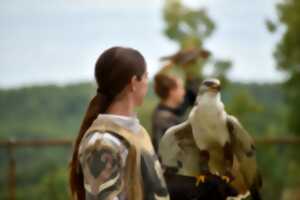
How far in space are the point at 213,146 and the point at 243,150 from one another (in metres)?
0.11

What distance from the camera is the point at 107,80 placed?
6.98 feet

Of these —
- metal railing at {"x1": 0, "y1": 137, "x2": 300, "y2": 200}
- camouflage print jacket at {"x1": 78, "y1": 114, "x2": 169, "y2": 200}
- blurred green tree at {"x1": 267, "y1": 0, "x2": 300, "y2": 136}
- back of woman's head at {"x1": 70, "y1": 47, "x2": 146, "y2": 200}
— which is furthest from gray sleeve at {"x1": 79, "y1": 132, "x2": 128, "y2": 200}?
blurred green tree at {"x1": 267, "y1": 0, "x2": 300, "y2": 136}

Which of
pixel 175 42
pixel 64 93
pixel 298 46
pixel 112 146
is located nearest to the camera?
pixel 112 146

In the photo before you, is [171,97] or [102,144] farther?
[171,97]

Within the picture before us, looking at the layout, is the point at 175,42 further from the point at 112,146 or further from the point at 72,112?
the point at 112,146

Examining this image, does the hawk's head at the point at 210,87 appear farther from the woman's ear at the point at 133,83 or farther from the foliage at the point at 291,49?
the foliage at the point at 291,49

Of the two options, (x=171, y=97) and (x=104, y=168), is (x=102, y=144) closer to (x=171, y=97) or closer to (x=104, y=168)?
(x=104, y=168)

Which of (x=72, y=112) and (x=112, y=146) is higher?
(x=112, y=146)

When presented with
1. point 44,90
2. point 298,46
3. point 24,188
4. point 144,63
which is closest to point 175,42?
point 298,46

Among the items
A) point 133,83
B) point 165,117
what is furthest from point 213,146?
point 165,117

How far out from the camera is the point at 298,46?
39.6 feet

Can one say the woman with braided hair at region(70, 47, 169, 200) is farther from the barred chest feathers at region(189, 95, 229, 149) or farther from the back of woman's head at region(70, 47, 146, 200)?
the barred chest feathers at region(189, 95, 229, 149)

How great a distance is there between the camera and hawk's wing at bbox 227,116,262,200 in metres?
2.32

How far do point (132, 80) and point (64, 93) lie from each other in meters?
14.7
